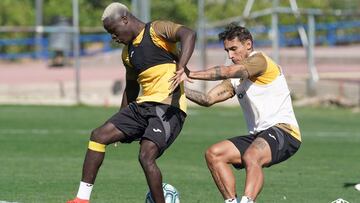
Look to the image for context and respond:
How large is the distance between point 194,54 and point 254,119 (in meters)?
26.2

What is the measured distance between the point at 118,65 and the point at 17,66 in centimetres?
472

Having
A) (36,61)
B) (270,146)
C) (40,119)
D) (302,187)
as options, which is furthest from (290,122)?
(36,61)

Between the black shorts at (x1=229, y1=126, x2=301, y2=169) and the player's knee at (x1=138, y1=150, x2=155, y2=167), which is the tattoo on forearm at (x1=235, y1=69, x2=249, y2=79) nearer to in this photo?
the black shorts at (x1=229, y1=126, x2=301, y2=169)

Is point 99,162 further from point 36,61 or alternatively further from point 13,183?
point 36,61

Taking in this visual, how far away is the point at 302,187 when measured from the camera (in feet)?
43.1

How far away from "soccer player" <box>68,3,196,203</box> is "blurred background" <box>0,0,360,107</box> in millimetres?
17137

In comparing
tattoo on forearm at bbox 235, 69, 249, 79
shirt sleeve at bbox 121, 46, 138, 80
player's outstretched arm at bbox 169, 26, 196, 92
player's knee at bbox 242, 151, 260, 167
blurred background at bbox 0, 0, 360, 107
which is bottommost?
blurred background at bbox 0, 0, 360, 107

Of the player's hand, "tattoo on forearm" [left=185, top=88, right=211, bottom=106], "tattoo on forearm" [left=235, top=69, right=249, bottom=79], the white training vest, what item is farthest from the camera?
"tattoo on forearm" [left=185, top=88, right=211, bottom=106]

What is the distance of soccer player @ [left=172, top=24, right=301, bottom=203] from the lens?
10141 millimetres

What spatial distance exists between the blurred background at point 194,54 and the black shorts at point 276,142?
17.2 m

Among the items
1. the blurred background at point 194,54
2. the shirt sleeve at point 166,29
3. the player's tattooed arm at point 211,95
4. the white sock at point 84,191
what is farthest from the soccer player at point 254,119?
the blurred background at point 194,54

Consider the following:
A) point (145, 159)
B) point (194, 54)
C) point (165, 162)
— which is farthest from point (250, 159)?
point (194, 54)

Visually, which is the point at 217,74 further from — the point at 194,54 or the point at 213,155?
the point at 194,54

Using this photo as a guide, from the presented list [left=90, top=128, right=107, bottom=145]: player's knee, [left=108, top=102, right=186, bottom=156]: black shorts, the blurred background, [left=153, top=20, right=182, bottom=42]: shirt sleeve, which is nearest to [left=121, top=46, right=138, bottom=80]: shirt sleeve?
[left=108, top=102, right=186, bottom=156]: black shorts
